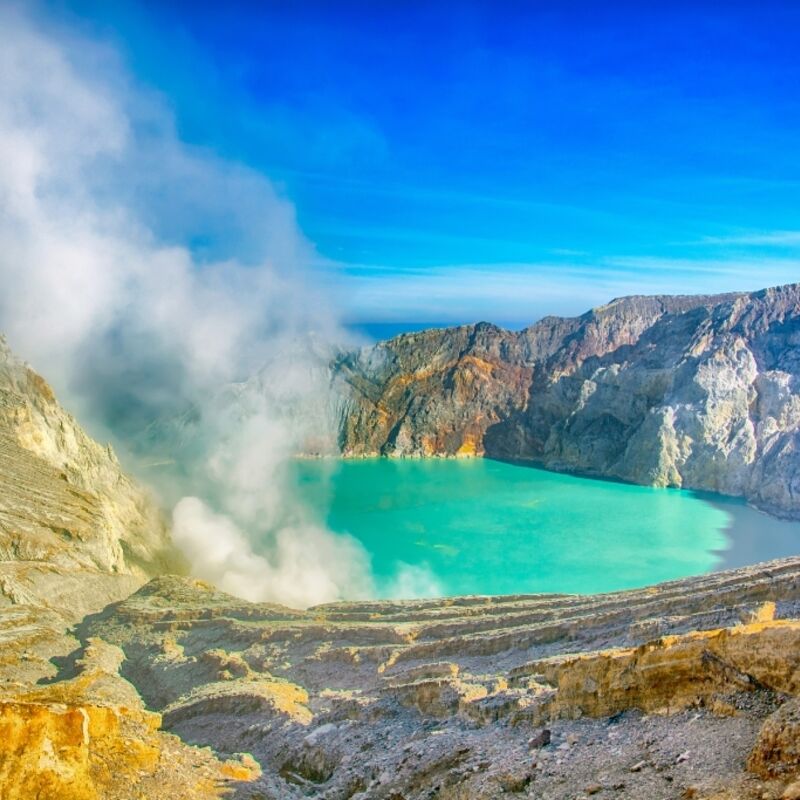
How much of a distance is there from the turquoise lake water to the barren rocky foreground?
1650 centimetres

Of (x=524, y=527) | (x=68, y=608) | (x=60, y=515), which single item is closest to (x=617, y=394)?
(x=524, y=527)

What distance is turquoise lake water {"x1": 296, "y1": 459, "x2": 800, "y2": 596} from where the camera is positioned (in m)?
40.7

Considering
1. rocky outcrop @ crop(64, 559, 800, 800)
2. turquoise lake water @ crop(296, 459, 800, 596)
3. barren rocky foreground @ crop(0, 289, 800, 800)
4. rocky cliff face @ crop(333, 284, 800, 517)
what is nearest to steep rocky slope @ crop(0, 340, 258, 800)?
barren rocky foreground @ crop(0, 289, 800, 800)

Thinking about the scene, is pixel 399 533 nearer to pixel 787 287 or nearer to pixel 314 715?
pixel 314 715

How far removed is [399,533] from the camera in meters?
51.3

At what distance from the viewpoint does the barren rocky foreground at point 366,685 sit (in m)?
9.09

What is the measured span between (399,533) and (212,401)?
157 ft

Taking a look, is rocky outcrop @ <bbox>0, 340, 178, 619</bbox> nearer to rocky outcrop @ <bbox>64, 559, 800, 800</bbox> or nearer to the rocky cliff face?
rocky outcrop @ <bbox>64, 559, 800, 800</bbox>

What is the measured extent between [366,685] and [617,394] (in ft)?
242

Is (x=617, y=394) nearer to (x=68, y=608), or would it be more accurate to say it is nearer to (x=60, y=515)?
(x=60, y=515)

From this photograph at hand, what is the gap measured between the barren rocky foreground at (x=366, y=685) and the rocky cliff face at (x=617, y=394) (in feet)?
155

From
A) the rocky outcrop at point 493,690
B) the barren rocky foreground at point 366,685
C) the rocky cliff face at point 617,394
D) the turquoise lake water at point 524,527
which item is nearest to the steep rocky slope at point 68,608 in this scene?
the barren rocky foreground at point 366,685

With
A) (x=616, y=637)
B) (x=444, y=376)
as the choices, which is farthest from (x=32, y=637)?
(x=444, y=376)

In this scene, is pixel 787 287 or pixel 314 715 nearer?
pixel 314 715
